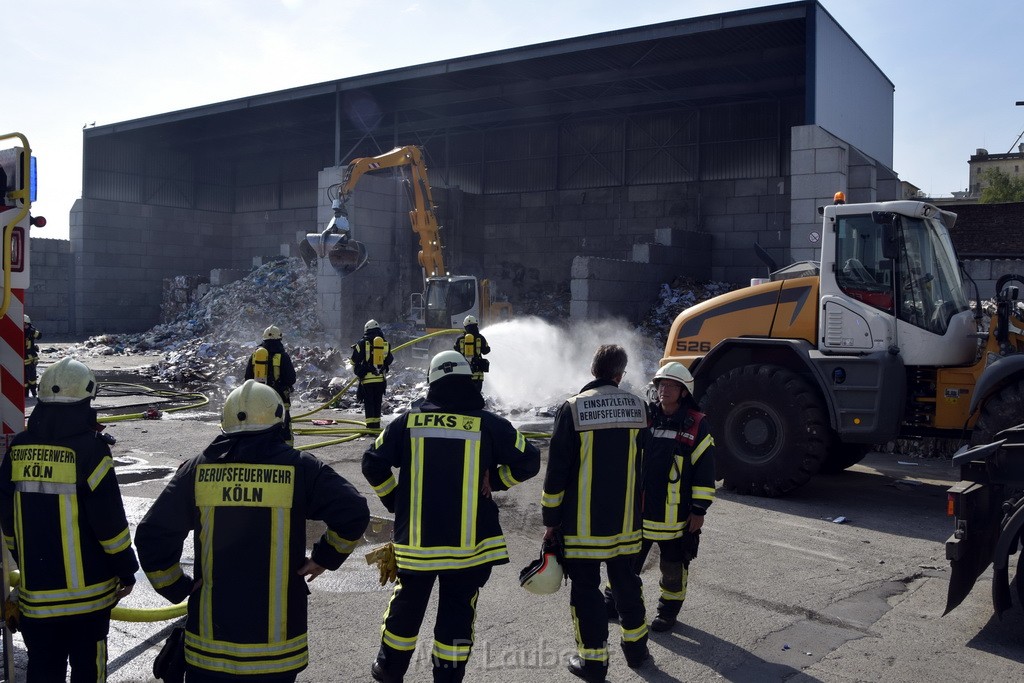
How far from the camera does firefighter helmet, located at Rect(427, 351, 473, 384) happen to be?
4.07 metres

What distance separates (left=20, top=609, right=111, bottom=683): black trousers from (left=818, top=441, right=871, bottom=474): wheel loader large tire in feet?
26.0

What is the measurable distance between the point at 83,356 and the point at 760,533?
84.6ft

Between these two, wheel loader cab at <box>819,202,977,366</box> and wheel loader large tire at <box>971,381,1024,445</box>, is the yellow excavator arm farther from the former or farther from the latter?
wheel loader large tire at <box>971,381,1024,445</box>

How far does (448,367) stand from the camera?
13.4 ft

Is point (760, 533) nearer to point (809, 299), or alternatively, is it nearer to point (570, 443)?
point (809, 299)

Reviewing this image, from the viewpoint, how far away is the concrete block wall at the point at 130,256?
33.5 m

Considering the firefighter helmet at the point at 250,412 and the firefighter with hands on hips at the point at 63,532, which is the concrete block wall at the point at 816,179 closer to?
the firefighter helmet at the point at 250,412

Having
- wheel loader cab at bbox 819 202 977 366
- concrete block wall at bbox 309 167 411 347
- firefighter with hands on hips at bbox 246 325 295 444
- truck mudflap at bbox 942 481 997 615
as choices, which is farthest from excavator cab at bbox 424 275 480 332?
truck mudflap at bbox 942 481 997 615

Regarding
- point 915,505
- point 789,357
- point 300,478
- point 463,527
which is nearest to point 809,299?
point 789,357

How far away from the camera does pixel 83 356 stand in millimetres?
27875

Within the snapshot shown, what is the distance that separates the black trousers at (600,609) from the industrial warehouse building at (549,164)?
13.9 meters

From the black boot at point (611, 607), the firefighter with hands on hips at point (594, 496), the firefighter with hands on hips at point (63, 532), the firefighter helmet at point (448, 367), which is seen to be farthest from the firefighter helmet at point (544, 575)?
the firefighter with hands on hips at point (63, 532)

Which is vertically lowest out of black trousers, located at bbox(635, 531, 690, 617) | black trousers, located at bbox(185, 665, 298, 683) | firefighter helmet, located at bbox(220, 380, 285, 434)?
black trousers, located at bbox(635, 531, 690, 617)

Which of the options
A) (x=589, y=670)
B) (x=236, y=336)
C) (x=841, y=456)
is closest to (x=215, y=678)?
(x=589, y=670)
